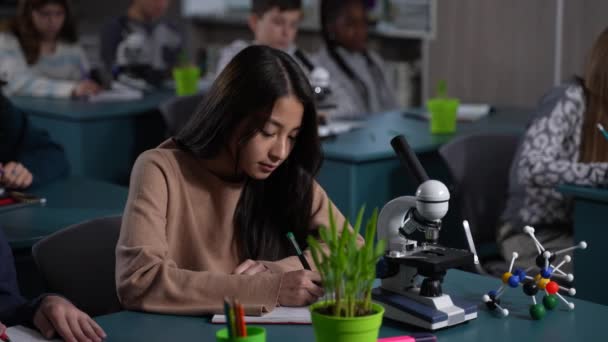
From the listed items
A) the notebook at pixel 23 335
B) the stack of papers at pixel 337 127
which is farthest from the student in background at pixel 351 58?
the notebook at pixel 23 335

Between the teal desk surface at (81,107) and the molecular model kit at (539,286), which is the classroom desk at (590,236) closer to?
the molecular model kit at (539,286)

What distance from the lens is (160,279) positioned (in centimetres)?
164

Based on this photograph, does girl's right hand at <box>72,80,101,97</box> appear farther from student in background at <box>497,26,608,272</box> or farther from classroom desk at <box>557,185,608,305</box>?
classroom desk at <box>557,185,608,305</box>

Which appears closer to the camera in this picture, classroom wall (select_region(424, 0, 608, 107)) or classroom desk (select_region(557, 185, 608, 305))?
classroom desk (select_region(557, 185, 608, 305))

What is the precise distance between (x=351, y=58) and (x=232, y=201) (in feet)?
9.24

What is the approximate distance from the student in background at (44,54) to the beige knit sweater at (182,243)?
112 inches

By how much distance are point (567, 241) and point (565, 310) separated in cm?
118

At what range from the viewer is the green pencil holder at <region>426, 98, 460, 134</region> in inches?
140

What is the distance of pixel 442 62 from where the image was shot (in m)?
5.21

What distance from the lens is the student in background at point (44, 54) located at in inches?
182

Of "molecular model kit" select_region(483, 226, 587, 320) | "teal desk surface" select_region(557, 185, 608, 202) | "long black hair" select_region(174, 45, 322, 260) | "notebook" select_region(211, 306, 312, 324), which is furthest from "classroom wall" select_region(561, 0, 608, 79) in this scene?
"notebook" select_region(211, 306, 312, 324)

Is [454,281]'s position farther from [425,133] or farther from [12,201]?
[425,133]

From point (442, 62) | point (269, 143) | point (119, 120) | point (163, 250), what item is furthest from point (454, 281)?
point (442, 62)

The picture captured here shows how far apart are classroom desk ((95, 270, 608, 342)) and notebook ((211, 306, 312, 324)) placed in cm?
1
